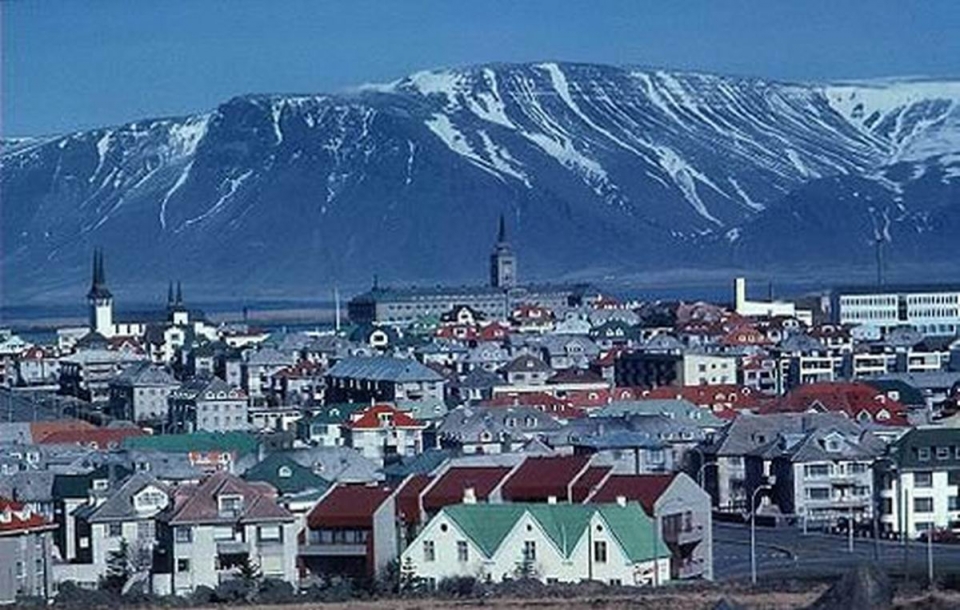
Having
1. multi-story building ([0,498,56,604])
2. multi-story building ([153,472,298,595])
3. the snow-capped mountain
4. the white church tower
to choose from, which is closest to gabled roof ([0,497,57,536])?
multi-story building ([0,498,56,604])

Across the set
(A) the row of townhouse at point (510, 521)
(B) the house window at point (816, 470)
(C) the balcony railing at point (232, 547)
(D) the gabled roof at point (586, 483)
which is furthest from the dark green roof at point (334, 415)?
(C) the balcony railing at point (232, 547)

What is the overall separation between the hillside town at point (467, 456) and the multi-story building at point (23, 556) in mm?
20

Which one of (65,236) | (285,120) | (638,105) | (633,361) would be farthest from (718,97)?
(633,361)

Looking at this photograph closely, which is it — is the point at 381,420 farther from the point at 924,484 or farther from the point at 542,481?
the point at 542,481

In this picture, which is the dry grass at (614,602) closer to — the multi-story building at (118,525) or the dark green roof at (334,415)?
the multi-story building at (118,525)

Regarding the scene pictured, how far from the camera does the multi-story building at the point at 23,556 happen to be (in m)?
17.7

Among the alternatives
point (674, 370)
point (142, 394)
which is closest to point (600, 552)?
point (674, 370)

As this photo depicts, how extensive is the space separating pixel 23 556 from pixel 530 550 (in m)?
3.23

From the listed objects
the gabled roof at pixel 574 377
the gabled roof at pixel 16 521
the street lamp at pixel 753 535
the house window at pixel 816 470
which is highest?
the gabled roof at pixel 574 377

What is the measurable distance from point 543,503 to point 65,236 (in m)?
129

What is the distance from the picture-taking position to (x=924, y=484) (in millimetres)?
23953

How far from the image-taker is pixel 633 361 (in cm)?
4588

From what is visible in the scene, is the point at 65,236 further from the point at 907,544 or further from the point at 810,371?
the point at 907,544

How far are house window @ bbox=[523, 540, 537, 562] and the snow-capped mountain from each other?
10943 centimetres
